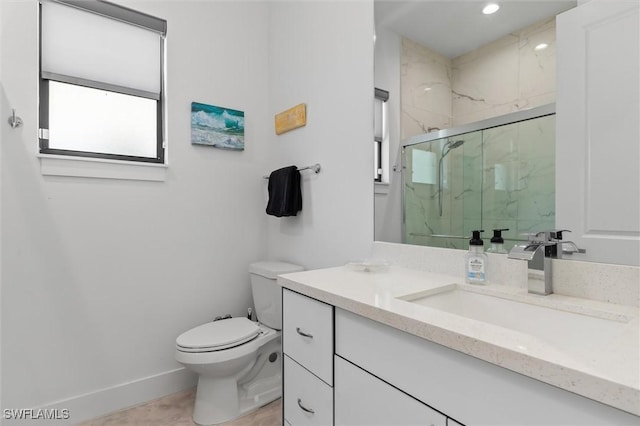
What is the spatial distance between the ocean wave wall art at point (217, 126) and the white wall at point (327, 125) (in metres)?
0.26

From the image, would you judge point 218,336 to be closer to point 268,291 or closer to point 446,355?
point 268,291

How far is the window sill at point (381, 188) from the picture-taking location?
4.91 ft

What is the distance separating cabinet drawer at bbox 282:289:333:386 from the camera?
100 centimetres

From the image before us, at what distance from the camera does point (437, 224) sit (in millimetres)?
1301

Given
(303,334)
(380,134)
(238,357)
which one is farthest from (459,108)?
(238,357)

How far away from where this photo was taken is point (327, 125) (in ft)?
5.84

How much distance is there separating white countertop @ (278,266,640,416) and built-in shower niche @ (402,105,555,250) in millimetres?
226

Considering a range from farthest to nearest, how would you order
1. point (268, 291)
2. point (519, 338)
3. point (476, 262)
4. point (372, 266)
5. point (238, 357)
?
1. point (268, 291)
2. point (238, 357)
3. point (372, 266)
4. point (476, 262)
5. point (519, 338)

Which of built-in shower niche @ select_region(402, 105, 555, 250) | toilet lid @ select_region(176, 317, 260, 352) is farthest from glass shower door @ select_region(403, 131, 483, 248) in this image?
toilet lid @ select_region(176, 317, 260, 352)

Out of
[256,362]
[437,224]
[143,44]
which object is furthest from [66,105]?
[437,224]

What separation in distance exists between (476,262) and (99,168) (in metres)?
1.84

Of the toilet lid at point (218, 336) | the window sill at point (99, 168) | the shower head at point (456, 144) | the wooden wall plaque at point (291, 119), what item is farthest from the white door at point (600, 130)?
the window sill at point (99, 168)

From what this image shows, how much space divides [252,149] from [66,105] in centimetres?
102

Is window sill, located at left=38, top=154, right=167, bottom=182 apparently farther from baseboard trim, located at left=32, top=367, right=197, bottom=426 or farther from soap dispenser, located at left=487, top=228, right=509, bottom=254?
soap dispenser, located at left=487, top=228, right=509, bottom=254
